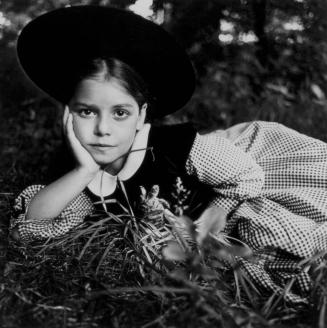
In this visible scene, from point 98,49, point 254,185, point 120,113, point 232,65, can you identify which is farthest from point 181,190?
point 232,65

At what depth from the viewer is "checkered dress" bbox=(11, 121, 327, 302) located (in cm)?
199

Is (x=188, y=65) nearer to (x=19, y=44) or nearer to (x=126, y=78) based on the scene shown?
(x=126, y=78)

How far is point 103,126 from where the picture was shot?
6.79 feet

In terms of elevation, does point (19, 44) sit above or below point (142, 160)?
above

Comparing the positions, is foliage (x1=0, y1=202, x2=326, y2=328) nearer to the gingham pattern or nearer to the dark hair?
the gingham pattern

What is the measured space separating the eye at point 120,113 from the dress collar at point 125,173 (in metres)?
0.17

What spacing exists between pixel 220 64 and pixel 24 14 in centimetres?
172

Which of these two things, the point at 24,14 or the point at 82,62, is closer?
the point at 82,62

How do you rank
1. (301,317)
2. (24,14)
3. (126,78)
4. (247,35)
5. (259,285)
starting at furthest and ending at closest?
(247,35) → (24,14) → (126,78) → (259,285) → (301,317)

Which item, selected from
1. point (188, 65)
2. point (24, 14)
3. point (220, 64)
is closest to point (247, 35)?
point (220, 64)

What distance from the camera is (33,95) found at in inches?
177

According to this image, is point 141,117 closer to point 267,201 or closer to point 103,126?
point 103,126

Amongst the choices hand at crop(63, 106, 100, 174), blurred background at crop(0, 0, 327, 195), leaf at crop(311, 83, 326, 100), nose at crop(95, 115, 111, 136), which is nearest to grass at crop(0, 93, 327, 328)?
hand at crop(63, 106, 100, 174)

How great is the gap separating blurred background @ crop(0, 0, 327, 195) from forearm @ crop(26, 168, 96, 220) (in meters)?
1.79
